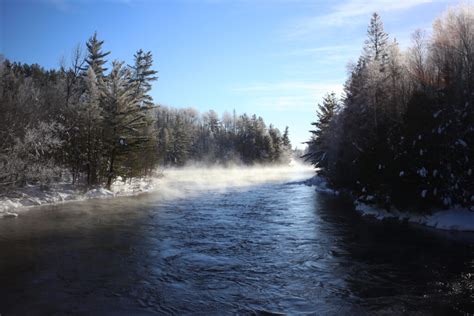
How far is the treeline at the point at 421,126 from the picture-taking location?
16766 mm

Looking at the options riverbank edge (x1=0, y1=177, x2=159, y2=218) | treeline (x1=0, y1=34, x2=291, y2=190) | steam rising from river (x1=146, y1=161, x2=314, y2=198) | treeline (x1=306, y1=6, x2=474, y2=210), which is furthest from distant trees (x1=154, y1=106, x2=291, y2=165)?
treeline (x1=306, y1=6, x2=474, y2=210)

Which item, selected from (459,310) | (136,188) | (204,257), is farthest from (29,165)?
(459,310)

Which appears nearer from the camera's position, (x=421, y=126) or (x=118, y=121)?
(x=421, y=126)

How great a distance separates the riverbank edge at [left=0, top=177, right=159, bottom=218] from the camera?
20894 millimetres

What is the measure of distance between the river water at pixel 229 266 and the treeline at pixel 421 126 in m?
2.15

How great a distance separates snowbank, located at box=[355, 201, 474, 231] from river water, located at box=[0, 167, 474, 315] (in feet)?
3.10

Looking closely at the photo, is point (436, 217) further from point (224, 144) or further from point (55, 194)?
point (224, 144)

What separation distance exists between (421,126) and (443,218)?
4866 mm

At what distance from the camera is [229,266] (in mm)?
11203

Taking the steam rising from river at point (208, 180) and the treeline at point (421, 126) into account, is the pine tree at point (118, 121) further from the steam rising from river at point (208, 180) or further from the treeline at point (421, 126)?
the treeline at point (421, 126)

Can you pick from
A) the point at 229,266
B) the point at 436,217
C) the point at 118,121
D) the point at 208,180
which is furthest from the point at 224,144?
the point at 229,266

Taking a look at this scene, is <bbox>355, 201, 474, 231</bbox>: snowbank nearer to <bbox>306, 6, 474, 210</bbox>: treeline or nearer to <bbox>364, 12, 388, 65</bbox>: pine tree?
<bbox>306, 6, 474, 210</bbox>: treeline

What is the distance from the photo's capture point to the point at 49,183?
26000mm

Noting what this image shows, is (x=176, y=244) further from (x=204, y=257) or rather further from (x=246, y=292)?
(x=246, y=292)
